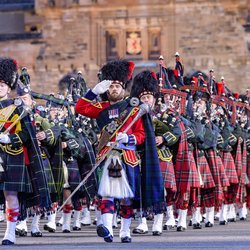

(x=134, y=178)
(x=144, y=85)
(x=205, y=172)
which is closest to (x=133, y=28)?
(x=205, y=172)

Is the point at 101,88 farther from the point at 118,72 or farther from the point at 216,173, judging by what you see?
the point at 216,173

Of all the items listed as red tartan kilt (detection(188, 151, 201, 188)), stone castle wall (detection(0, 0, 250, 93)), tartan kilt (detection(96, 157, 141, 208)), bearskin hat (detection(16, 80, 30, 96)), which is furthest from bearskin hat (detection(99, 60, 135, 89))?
stone castle wall (detection(0, 0, 250, 93))

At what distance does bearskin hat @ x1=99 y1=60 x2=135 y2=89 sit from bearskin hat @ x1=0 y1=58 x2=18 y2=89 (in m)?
0.98

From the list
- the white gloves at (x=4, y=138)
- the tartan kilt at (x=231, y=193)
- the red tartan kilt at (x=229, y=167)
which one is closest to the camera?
the white gloves at (x=4, y=138)

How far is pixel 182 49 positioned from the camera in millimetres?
48875

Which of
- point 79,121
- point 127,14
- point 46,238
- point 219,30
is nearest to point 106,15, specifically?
point 127,14

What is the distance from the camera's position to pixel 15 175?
15789 mm

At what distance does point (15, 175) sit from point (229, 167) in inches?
272

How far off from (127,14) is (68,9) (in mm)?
2064

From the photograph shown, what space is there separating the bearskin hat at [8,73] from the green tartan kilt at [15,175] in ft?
2.60

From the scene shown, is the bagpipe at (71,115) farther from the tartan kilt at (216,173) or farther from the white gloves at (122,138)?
the white gloves at (122,138)

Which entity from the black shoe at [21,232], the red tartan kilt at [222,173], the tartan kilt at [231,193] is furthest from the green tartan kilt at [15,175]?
the tartan kilt at [231,193]

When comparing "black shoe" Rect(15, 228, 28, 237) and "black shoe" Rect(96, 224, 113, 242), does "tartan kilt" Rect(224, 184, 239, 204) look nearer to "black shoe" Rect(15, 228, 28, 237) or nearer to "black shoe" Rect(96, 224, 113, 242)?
"black shoe" Rect(15, 228, 28, 237)

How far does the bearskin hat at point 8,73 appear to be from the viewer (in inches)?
633
